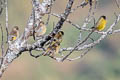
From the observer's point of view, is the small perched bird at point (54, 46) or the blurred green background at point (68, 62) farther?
the blurred green background at point (68, 62)

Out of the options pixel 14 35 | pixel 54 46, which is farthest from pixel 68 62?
pixel 54 46

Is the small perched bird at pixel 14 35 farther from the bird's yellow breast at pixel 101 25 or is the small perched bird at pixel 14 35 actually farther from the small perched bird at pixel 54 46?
the small perched bird at pixel 54 46

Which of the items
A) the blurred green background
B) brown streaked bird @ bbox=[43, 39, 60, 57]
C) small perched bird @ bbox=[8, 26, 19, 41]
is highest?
brown streaked bird @ bbox=[43, 39, 60, 57]

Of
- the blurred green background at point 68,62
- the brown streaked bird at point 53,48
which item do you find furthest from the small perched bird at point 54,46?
the blurred green background at point 68,62

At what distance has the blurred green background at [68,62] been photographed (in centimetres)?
3500

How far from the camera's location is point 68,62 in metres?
39.4

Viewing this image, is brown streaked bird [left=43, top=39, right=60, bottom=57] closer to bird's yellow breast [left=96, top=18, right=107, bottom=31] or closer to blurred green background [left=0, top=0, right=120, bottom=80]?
bird's yellow breast [left=96, top=18, right=107, bottom=31]

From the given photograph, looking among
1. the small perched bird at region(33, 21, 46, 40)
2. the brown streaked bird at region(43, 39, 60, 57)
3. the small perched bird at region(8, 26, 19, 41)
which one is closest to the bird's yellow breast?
the small perched bird at region(33, 21, 46, 40)

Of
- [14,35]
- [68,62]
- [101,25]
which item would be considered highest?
[101,25]

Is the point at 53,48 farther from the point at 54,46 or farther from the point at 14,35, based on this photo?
the point at 14,35

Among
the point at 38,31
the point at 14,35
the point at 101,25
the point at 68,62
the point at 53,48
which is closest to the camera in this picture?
the point at 53,48

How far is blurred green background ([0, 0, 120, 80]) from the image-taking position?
35000mm

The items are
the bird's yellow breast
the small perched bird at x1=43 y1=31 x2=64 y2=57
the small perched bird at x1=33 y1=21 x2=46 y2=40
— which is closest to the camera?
the small perched bird at x1=43 y1=31 x2=64 y2=57

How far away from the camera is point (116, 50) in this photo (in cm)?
4131
